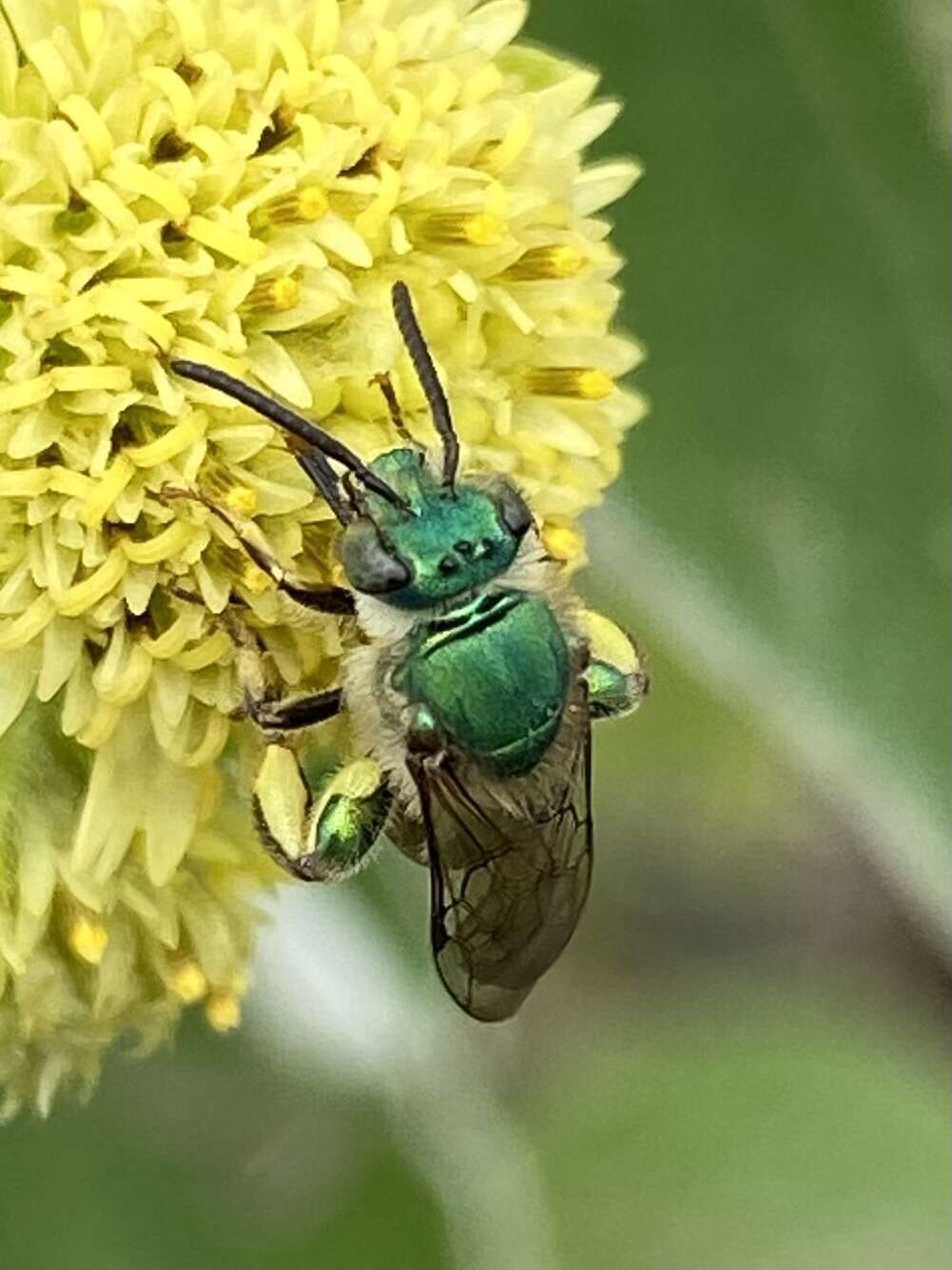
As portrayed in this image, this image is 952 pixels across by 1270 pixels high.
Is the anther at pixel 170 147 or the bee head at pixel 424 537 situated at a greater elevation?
the anther at pixel 170 147

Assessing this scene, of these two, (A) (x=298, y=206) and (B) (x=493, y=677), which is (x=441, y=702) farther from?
(A) (x=298, y=206)

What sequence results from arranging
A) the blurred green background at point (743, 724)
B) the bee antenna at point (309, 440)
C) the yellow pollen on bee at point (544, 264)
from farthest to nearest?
the blurred green background at point (743, 724), the yellow pollen on bee at point (544, 264), the bee antenna at point (309, 440)

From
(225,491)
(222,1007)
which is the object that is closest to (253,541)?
(225,491)

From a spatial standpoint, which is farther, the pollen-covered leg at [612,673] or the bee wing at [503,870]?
the pollen-covered leg at [612,673]

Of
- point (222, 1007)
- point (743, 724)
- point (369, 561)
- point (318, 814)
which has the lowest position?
point (743, 724)

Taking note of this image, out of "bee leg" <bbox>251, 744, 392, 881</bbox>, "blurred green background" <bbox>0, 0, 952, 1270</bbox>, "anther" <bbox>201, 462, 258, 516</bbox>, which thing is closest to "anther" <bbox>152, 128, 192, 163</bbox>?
"anther" <bbox>201, 462, 258, 516</bbox>

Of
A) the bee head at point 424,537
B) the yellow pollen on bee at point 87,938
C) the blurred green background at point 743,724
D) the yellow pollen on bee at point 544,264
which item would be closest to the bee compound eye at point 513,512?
the bee head at point 424,537

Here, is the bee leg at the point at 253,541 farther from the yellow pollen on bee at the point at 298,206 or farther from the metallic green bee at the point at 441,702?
the yellow pollen on bee at the point at 298,206
